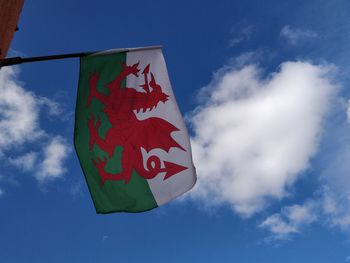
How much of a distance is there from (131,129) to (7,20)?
309cm

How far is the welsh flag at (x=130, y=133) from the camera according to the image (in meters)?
5.74

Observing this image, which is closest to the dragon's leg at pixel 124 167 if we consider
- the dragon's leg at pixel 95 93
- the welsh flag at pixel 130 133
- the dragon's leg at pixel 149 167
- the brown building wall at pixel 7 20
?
the welsh flag at pixel 130 133

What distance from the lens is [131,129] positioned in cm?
606

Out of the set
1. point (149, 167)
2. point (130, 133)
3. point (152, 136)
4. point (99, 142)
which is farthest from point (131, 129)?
point (149, 167)

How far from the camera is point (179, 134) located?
6176mm

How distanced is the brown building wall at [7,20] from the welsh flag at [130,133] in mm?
1717

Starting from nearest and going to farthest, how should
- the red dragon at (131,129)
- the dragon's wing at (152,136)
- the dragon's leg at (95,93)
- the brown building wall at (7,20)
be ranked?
the red dragon at (131,129)
the dragon's wing at (152,136)
the dragon's leg at (95,93)
the brown building wall at (7,20)

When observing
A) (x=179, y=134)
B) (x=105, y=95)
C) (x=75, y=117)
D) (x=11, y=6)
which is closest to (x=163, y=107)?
(x=179, y=134)

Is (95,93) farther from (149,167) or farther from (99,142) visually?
(149,167)

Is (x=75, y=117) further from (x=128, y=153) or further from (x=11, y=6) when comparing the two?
(x=11, y=6)

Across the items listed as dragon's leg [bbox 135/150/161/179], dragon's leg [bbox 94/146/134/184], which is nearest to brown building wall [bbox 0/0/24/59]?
dragon's leg [bbox 94/146/134/184]

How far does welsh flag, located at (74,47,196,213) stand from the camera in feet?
18.8

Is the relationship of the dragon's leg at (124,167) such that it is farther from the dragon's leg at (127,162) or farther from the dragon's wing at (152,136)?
the dragon's wing at (152,136)

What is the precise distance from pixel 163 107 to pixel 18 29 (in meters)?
3.58
